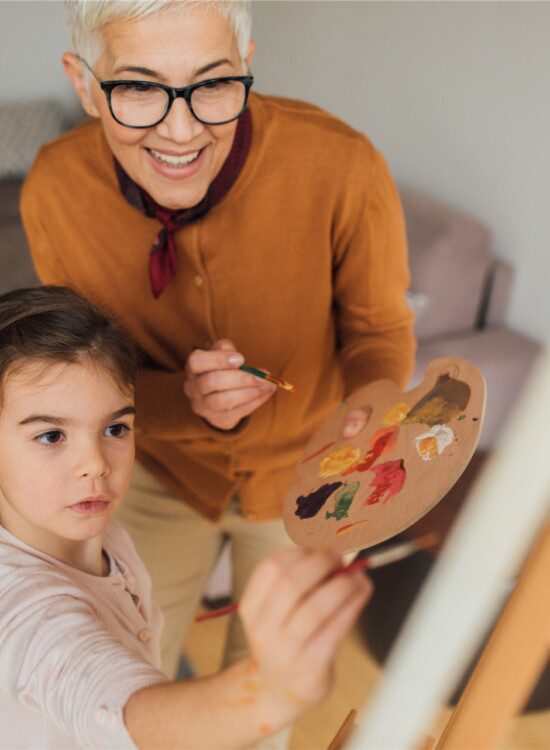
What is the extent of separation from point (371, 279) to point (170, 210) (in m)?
0.30

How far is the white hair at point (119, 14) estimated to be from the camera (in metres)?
0.85

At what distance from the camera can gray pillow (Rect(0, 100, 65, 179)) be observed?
312cm

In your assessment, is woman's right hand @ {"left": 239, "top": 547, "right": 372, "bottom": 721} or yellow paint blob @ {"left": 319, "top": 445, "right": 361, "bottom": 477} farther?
yellow paint blob @ {"left": 319, "top": 445, "right": 361, "bottom": 477}

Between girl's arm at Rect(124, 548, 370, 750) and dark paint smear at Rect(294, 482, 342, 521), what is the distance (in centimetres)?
25

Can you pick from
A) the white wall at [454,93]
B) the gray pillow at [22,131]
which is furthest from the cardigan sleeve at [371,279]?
the gray pillow at [22,131]

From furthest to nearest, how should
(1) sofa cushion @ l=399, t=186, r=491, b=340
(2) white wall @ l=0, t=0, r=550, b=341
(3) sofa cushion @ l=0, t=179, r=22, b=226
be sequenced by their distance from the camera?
(3) sofa cushion @ l=0, t=179, r=22, b=226, (1) sofa cushion @ l=399, t=186, r=491, b=340, (2) white wall @ l=0, t=0, r=550, b=341

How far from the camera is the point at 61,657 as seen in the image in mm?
633

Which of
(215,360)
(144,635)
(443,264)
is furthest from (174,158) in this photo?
(443,264)

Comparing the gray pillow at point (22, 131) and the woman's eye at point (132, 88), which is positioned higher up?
the woman's eye at point (132, 88)

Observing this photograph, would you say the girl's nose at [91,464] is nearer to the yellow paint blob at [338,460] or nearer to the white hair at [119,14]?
the yellow paint blob at [338,460]

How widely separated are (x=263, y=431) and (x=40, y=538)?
16.1 inches

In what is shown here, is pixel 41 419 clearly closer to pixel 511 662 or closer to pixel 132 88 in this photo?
pixel 132 88

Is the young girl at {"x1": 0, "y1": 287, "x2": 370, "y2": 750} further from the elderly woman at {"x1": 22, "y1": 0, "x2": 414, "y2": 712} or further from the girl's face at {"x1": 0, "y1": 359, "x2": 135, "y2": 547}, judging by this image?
the elderly woman at {"x1": 22, "y1": 0, "x2": 414, "y2": 712}

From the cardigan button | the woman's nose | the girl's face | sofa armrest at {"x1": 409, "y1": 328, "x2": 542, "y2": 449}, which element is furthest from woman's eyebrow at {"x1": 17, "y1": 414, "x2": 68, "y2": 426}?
sofa armrest at {"x1": 409, "y1": 328, "x2": 542, "y2": 449}
